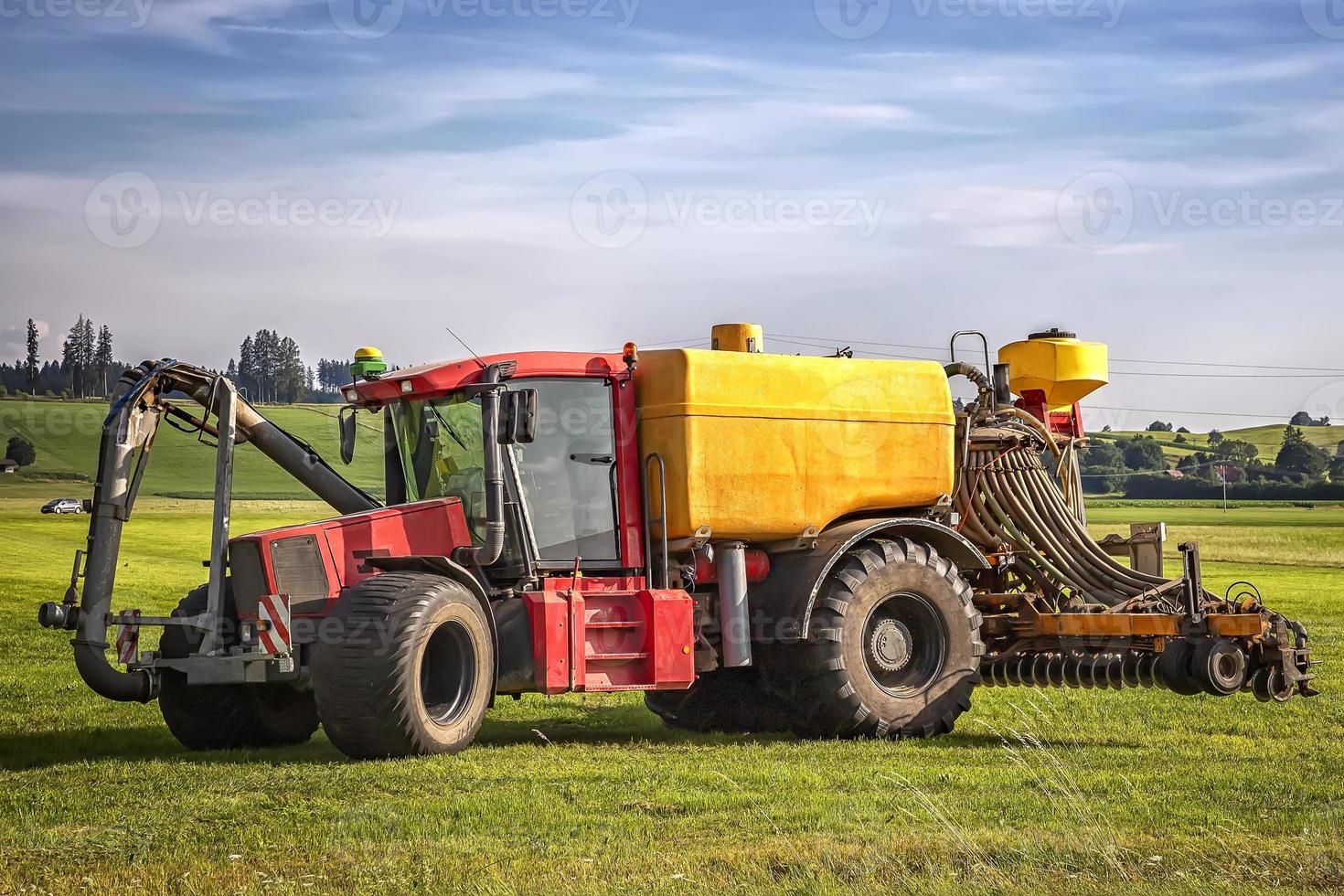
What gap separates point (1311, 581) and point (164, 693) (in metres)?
39.3

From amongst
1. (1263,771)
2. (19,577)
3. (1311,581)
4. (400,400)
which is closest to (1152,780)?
(1263,771)

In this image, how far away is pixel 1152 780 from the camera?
32.9ft

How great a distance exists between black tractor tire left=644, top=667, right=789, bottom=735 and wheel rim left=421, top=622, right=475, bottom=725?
134 inches

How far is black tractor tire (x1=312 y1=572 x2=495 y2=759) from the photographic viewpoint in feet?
34.0

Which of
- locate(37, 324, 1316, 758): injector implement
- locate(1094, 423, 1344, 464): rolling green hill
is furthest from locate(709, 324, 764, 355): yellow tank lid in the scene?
locate(1094, 423, 1344, 464): rolling green hill

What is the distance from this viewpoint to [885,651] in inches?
526

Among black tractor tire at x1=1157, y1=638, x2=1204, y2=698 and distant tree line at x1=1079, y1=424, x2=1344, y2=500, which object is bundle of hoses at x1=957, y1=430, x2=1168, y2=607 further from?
distant tree line at x1=1079, y1=424, x2=1344, y2=500

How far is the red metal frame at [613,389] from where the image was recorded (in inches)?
488

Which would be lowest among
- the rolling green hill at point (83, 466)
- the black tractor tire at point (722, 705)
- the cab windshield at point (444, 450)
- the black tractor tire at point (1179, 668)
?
the black tractor tire at point (722, 705)

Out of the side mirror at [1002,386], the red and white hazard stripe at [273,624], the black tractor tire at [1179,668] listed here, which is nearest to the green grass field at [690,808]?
the black tractor tire at [1179,668]

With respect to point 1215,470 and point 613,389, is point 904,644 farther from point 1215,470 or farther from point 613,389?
point 1215,470

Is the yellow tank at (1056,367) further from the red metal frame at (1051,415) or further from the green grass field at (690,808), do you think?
the green grass field at (690,808)

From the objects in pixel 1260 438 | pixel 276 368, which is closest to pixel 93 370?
pixel 276 368

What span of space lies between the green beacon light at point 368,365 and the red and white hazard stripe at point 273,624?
262 cm
